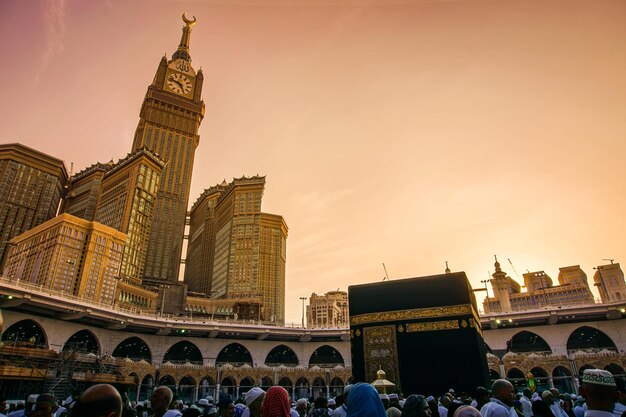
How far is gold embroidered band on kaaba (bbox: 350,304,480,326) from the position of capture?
15.8 meters

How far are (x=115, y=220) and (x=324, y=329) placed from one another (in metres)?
60.3

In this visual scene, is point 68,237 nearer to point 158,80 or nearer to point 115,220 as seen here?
point 115,220

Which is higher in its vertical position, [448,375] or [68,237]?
[68,237]

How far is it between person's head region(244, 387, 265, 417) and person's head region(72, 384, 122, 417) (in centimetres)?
203

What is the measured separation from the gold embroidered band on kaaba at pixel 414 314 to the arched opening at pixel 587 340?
80.7 ft

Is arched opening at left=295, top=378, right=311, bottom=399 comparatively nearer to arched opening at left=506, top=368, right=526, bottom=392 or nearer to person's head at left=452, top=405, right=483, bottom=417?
arched opening at left=506, top=368, right=526, bottom=392

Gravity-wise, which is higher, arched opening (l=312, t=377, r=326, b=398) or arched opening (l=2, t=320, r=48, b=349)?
arched opening (l=2, t=320, r=48, b=349)

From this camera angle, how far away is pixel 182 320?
34188 mm

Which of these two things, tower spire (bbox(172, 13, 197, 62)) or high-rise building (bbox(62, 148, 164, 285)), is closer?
high-rise building (bbox(62, 148, 164, 285))

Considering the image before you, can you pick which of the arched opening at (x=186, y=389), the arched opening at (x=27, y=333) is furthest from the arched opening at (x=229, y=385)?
the arched opening at (x=27, y=333)

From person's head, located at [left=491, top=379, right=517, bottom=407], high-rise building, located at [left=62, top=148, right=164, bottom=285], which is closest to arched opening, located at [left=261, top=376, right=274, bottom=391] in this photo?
person's head, located at [left=491, top=379, right=517, bottom=407]

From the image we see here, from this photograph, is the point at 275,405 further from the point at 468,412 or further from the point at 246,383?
the point at 246,383

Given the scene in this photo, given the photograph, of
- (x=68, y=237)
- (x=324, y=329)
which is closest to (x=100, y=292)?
(x=68, y=237)

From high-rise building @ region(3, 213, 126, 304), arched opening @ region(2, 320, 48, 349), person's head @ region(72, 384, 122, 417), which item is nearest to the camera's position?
person's head @ region(72, 384, 122, 417)
